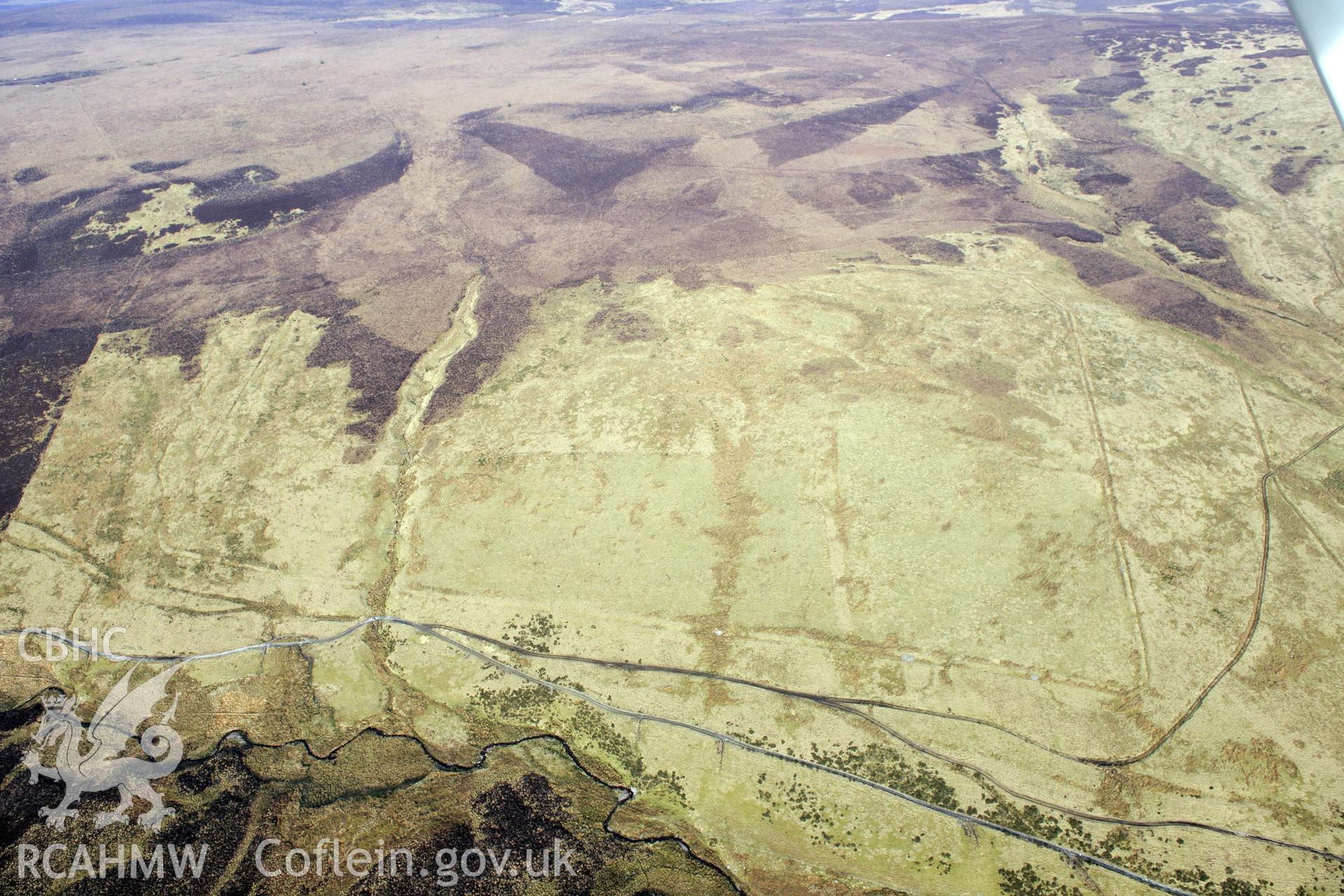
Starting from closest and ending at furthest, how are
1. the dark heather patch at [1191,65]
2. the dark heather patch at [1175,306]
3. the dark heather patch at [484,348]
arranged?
1. the dark heather patch at [484,348]
2. the dark heather patch at [1175,306]
3. the dark heather patch at [1191,65]

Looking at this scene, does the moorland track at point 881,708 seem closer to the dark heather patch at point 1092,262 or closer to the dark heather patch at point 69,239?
the dark heather patch at point 1092,262

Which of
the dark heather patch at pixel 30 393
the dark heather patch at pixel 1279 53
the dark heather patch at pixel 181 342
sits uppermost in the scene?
the dark heather patch at pixel 1279 53

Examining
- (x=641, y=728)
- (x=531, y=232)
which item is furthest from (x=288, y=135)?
(x=641, y=728)

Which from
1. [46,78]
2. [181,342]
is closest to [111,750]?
[181,342]

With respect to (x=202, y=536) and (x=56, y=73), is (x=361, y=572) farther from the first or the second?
(x=56, y=73)

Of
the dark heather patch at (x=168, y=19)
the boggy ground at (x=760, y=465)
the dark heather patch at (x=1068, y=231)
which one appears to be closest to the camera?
the boggy ground at (x=760, y=465)

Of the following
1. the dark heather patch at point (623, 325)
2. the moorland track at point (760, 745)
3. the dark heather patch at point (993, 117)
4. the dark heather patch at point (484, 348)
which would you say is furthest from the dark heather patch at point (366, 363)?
the dark heather patch at point (993, 117)

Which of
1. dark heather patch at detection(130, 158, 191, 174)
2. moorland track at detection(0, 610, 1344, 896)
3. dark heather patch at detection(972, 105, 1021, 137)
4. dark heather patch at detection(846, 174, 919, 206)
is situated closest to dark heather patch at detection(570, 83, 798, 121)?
dark heather patch at detection(972, 105, 1021, 137)
